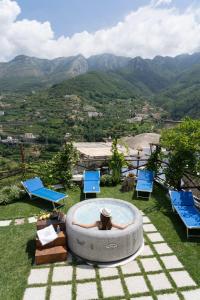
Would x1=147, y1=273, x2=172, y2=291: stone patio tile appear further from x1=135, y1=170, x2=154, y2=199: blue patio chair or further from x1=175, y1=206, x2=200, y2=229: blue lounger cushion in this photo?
x1=135, y1=170, x2=154, y2=199: blue patio chair

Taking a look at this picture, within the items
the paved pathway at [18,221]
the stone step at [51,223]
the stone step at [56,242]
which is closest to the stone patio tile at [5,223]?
the paved pathway at [18,221]

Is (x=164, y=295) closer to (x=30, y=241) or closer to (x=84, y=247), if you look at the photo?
(x=84, y=247)

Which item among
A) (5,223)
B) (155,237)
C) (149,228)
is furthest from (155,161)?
(5,223)

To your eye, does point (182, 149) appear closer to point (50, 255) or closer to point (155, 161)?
point (155, 161)

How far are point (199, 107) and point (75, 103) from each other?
175ft

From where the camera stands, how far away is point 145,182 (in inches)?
446

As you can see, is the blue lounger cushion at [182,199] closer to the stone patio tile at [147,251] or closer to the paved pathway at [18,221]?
the stone patio tile at [147,251]

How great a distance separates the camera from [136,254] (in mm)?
7199

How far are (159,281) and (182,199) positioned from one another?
12.7 feet

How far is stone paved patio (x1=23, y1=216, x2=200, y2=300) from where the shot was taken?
578 cm

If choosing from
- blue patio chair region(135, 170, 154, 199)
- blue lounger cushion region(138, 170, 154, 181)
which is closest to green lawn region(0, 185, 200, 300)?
blue patio chair region(135, 170, 154, 199)

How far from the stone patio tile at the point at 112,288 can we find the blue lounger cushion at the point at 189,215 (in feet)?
9.14

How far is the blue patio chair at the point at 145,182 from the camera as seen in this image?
10.8 metres

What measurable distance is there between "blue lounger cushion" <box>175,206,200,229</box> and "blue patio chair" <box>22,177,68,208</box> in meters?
3.93
